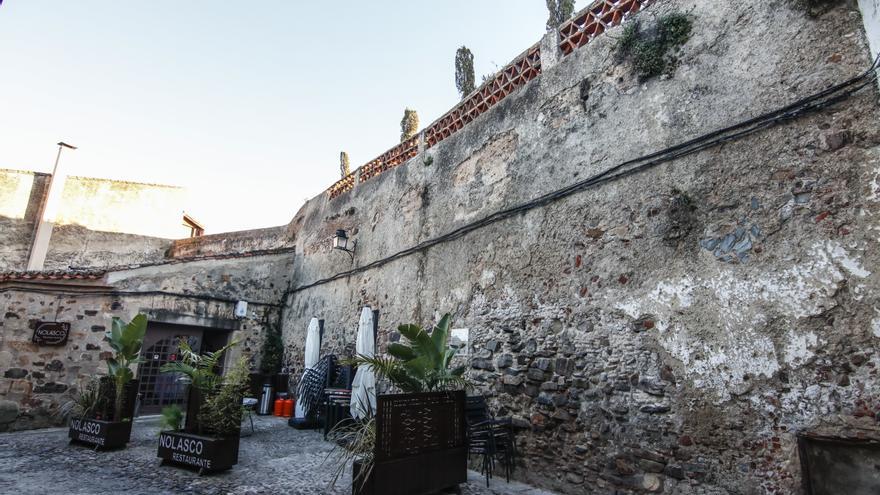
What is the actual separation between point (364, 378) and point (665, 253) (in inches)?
196

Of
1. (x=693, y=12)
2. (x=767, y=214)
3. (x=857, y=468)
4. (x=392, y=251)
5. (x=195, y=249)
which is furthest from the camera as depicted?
(x=195, y=249)

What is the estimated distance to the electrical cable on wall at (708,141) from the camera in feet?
11.9

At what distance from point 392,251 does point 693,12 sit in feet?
19.8

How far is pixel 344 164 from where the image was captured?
633 inches

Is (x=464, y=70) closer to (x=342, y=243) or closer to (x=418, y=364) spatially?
(x=342, y=243)

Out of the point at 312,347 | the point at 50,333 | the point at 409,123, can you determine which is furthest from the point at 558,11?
the point at 50,333

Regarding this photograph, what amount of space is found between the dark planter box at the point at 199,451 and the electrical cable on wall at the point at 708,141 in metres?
4.32

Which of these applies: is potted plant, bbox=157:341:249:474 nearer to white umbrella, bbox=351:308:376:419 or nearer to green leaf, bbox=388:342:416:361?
white umbrella, bbox=351:308:376:419

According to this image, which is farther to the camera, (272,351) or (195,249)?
(195,249)

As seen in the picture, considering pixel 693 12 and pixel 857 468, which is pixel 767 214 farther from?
pixel 693 12

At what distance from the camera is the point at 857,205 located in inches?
135

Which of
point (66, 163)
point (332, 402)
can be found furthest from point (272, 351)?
point (66, 163)

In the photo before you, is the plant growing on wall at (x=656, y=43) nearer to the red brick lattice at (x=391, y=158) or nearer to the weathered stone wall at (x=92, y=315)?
the red brick lattice at (x=391, y=158)

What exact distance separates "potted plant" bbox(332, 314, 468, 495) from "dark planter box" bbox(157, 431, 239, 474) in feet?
4.61
